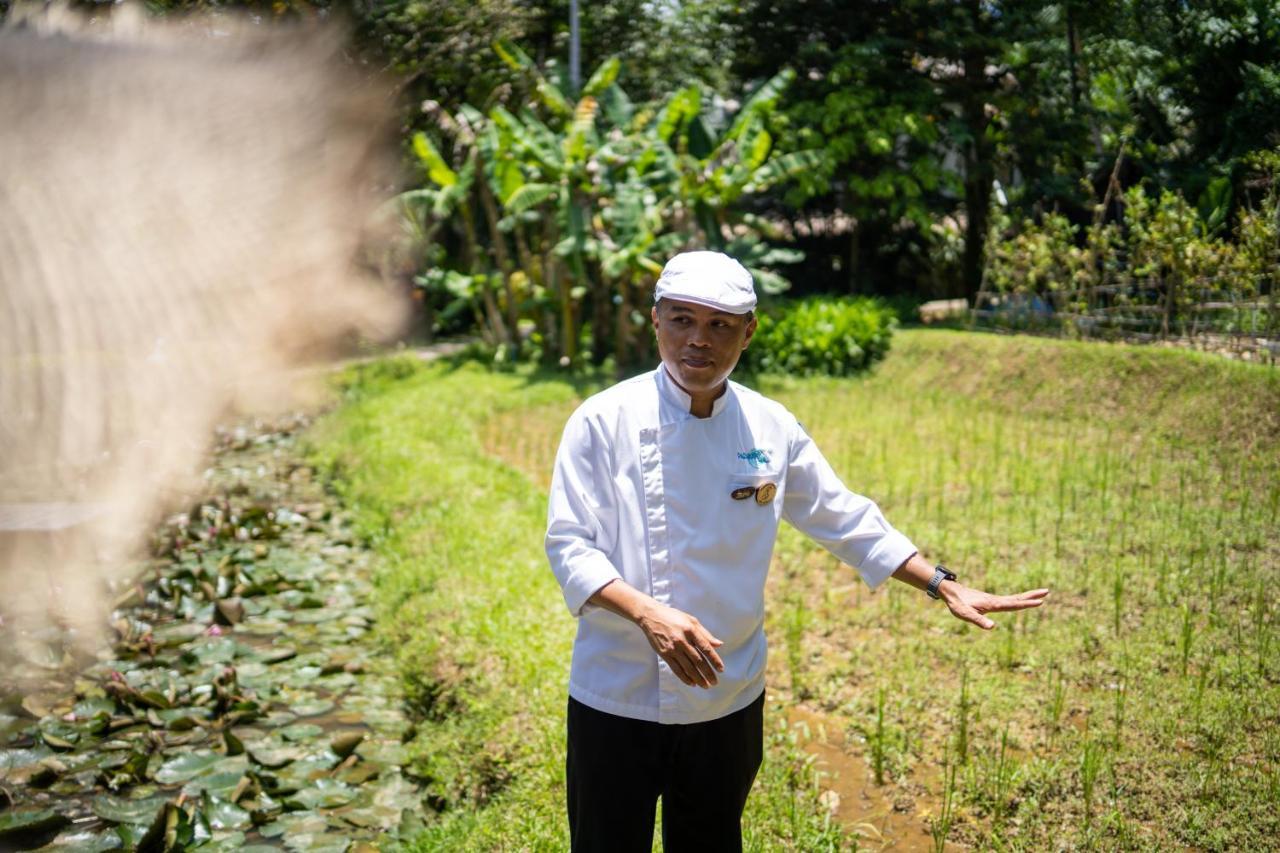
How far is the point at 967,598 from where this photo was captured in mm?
1987

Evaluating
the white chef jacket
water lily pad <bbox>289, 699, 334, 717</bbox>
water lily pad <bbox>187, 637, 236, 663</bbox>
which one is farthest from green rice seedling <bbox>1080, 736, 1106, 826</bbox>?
water lily pad <bbox>187, 637, 236, 663</bbox>

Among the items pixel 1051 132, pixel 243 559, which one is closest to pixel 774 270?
pixel 1051 132

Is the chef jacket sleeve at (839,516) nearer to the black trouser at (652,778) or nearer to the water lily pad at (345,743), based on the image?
the black trouser at (652,778)

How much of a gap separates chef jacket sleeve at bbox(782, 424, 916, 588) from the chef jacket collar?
206 mm

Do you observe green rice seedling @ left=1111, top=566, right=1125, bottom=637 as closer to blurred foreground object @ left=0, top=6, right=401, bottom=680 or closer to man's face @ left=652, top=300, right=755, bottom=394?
man's face @ left=652, top=300, right=755, bottom=394

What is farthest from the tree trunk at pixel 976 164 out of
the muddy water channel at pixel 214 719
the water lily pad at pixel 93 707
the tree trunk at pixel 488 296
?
the water lily pad at pixel 93 707

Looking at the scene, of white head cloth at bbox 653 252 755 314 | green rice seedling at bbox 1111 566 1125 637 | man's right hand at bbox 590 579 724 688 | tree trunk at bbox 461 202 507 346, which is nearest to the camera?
man's right hand at bbox 590 579 724 688

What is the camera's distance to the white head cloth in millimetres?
1817

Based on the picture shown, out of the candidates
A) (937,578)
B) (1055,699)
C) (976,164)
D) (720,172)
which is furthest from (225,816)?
(976,164)

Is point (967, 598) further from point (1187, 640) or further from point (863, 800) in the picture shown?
point (1187, 640)

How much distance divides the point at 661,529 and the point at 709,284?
0.44 meters

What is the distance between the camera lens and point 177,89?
10.9 meters

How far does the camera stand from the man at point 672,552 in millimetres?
1855

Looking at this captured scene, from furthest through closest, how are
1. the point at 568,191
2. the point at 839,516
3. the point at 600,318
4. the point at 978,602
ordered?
the point at 600,318
the point at 568,191
the point at 839,516
the point at 978,602
